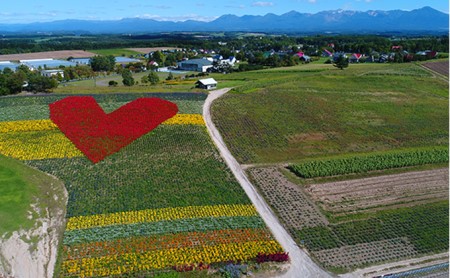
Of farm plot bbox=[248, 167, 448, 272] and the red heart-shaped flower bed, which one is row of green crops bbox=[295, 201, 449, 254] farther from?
the red heart-shaped flower bed

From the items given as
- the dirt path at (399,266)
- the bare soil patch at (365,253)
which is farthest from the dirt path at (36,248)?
the dirt path at (399,266)

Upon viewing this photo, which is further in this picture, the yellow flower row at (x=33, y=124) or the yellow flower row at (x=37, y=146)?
the yellow flower row at (x=33, y=124)

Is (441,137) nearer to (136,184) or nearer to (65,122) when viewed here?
(136,184)

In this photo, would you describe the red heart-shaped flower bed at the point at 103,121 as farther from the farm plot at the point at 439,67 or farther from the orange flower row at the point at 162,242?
the farm plot at the point at 439,67

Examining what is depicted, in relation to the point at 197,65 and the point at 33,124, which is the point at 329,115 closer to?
the point at 33,124

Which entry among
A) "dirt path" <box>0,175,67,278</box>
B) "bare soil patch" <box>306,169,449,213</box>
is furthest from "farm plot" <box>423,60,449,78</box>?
"dirt path" <box>0,175,67,278</box>

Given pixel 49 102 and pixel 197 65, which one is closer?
pixel 49 102

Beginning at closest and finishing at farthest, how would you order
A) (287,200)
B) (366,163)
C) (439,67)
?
(287,200), (366,163), (439,67)

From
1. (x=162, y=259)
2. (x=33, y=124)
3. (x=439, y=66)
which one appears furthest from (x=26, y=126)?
(x=439, y=66)
